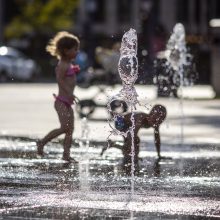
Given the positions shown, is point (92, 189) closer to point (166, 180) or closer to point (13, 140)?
point (166, 180)

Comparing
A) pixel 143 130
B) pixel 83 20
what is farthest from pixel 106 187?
pixel 83 20

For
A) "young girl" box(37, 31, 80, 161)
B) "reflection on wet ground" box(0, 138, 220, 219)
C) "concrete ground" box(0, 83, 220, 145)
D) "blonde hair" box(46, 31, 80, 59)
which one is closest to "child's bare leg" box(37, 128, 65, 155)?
"reflection on wet ground" box(0, 138, 220, 219)

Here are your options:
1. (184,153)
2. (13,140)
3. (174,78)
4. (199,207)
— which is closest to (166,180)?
(199,207)

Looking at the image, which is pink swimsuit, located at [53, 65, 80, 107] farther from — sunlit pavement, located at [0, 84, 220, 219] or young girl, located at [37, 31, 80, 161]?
sunlit pavement, located at [0, 84, 220, 219]

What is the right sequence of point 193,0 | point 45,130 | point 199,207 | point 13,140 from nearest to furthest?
point 199,207
point 13,140
point 45,130
point 193,0

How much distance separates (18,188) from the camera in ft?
Answer: 32.5

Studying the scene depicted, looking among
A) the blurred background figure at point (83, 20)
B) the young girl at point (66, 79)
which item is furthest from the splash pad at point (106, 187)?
the blurred background figure at point (83, 20)

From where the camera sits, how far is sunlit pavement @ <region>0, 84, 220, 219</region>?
845 centimetres

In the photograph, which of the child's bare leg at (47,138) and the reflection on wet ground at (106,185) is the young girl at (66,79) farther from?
the reflection on wet ground at (106,185)

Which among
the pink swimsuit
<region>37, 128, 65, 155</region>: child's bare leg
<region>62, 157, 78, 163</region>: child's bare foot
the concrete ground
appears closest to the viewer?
<region>62, 157, 78, 163</region>: child's bare foot

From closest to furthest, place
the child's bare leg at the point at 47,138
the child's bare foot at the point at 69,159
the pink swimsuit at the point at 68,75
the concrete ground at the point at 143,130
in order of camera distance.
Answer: the child's bare foot at the point at 69,159, the pink swimsuit at the point at 68,75, the child's bare leg at the point at 47,138, the concrete ground at the point at 143,130

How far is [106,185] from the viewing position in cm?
1021

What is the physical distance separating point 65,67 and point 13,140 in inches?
133

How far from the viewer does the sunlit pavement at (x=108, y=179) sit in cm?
845
